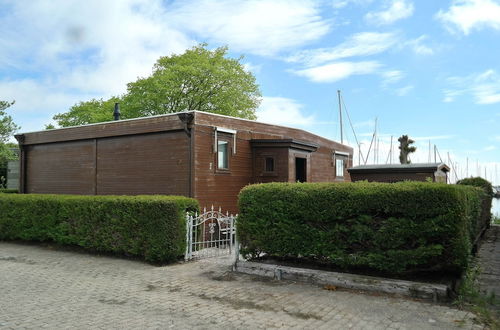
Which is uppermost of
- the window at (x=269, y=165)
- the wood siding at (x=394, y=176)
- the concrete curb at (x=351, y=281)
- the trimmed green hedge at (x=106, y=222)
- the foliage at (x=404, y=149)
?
the foliage at (x=404, y=149)

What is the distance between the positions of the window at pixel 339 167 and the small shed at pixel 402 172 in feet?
1.71

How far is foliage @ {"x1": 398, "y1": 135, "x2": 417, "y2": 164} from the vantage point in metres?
40.3

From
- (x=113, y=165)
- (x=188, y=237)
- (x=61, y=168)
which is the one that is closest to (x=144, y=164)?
(x=113, y=165)

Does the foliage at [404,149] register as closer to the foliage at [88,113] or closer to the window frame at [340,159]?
the window frame at [340,159]

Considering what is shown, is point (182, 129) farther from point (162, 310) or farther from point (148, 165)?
point (162, 310)

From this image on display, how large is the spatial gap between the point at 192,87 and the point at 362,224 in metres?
34.1

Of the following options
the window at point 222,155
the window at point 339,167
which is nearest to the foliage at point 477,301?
the window at point 222,155

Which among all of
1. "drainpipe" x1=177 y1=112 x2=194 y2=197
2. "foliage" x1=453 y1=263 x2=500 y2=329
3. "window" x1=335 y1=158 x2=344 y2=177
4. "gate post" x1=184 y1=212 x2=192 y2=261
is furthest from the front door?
"foliage" x1=453 y1=263 x2=500 y2=329

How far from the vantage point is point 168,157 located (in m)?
12.9

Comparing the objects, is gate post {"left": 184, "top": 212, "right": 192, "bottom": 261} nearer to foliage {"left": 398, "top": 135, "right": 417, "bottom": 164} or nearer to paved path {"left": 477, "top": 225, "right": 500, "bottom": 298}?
paved path {"left": 477, "top": 225, "right": 500, "bottom": 298}

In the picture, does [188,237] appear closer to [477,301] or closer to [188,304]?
[188,304]

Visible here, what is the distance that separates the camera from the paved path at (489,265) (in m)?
7.46

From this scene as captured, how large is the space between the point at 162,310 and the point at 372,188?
4082 mm

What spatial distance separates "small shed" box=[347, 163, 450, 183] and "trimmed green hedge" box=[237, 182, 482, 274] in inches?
456
